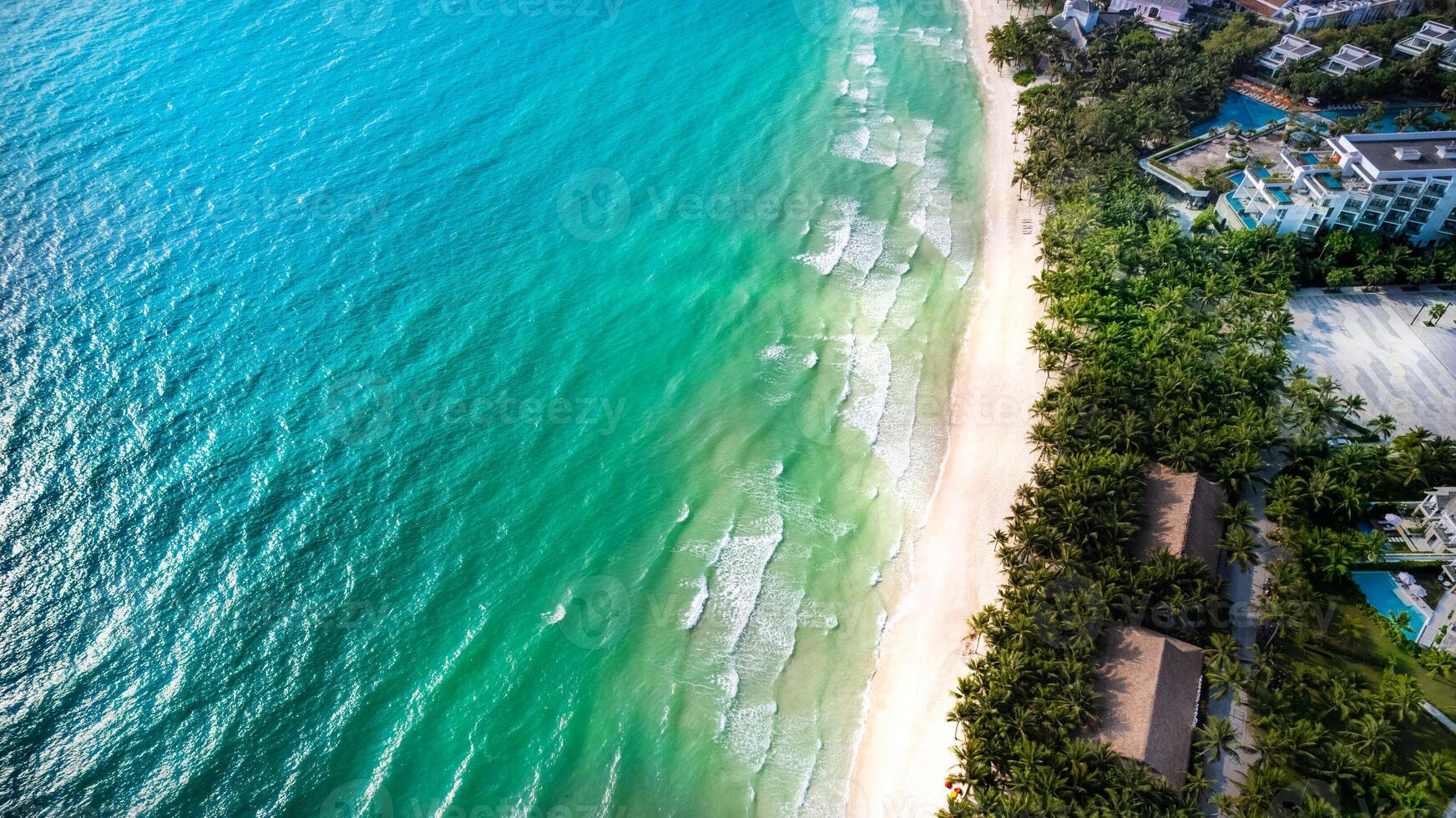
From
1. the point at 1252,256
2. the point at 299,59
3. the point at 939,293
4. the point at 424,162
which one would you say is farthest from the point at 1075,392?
the point at 299,59

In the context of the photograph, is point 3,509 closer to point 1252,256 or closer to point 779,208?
point 779,208

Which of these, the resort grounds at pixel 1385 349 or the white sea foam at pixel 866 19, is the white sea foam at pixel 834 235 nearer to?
the resort grounds at pixel 1385 349

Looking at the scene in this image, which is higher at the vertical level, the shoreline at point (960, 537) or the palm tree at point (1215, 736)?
the palm tree at point (1215, 736)

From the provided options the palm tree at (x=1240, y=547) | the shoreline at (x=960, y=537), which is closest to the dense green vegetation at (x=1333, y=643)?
the palm tree at (x=1240, y=547)

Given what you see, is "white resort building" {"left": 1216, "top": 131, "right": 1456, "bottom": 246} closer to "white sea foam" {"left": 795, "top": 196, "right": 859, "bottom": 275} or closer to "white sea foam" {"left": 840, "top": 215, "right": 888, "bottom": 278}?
"white sea foam" {"left": 840, "top": 215, "right": 888, "bottom": 278}

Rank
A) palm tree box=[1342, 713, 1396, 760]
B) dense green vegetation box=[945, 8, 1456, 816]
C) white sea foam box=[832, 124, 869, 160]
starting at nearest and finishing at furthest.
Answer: dense green vegetation box=[945, 8, 1456, 816] < palm tree box=[1342, 713, 1396, 760] < white sea foam box=[832, 124, 869, 160]

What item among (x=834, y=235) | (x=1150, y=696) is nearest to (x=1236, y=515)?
(x=1150, y=696)

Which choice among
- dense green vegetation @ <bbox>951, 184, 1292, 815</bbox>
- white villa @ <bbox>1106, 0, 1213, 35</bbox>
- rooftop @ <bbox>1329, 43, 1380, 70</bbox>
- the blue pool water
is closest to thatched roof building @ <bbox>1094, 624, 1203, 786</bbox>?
dense green vegetation @ <bbox>951, 184, 1292, 815</bbox>
